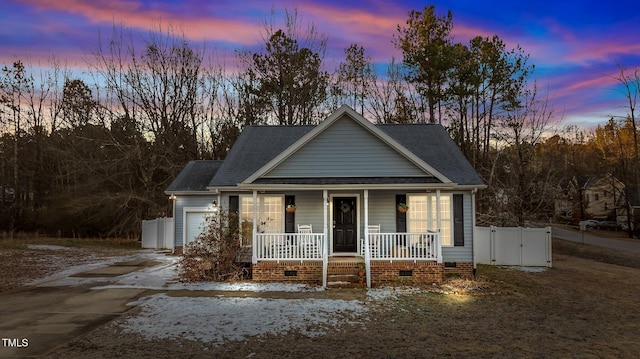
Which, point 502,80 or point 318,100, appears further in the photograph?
point 318,100

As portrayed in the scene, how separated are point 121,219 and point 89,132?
734 cm

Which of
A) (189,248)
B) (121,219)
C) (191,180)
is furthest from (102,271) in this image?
(121,219)

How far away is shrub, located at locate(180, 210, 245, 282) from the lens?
11844 mm

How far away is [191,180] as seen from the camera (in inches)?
732

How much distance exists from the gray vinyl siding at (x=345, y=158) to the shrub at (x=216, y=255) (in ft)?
7.09

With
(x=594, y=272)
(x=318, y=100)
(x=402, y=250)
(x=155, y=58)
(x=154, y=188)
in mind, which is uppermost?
(x=155, y=58)

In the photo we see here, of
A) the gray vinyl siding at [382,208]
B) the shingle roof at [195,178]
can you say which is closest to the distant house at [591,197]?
the gray vinyl siding at [382,208]

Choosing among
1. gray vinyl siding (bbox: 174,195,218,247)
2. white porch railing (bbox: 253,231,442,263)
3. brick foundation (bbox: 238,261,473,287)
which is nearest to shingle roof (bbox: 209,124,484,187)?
white porch railing (bbox: 253,231,442,263)

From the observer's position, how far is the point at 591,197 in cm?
4888

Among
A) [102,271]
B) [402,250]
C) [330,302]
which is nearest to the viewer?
[330,302]

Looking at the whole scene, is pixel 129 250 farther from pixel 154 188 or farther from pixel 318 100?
pixel 318 100

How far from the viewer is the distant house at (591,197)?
44.7m

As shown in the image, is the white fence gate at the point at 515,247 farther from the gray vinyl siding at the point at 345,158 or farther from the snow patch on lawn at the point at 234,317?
the snow patch on lawn at the point at 234,317

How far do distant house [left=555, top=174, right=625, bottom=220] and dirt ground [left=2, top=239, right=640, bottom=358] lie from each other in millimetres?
40694
